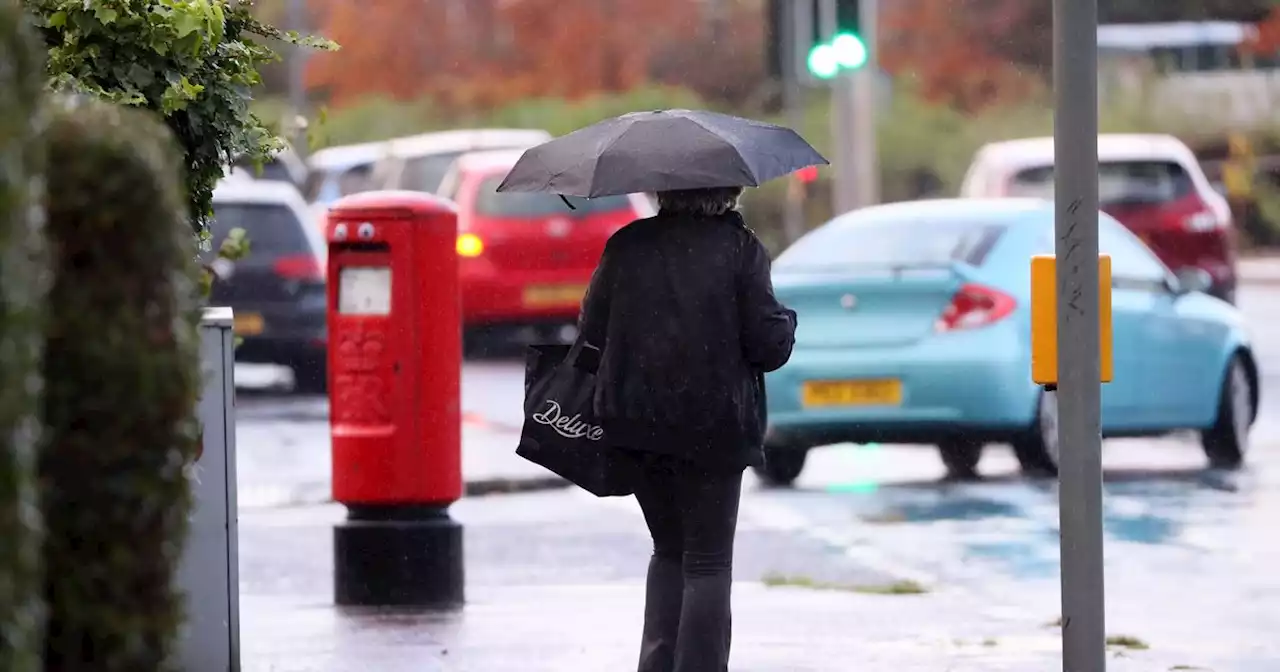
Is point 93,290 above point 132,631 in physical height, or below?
above

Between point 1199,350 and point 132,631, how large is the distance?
9.78m

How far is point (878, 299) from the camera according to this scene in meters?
11.7

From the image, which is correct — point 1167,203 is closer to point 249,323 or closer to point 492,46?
point 249,323

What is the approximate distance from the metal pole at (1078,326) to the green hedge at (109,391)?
2712 millimetres

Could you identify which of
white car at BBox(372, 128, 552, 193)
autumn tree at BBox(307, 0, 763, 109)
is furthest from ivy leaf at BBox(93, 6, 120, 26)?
autumn tree at BBox(307, 0, 763, 109)

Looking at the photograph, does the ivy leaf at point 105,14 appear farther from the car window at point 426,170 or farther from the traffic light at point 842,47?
the car window at point 426,170

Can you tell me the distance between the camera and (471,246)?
20547 millimetres

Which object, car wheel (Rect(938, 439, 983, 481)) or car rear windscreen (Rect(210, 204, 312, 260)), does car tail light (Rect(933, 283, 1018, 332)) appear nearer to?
car wheel (Rect(938, 439, 983, 481))

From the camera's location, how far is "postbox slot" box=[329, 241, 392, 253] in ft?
26.8

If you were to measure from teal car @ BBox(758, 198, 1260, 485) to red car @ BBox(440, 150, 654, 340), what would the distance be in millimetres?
7922

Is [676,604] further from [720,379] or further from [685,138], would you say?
[685,138]

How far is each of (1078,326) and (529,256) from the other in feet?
49.2

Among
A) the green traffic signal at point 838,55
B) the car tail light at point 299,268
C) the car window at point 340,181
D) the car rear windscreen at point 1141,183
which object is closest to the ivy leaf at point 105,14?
the car tail light at point 299,268

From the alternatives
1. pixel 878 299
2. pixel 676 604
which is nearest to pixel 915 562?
pixel 878 299
